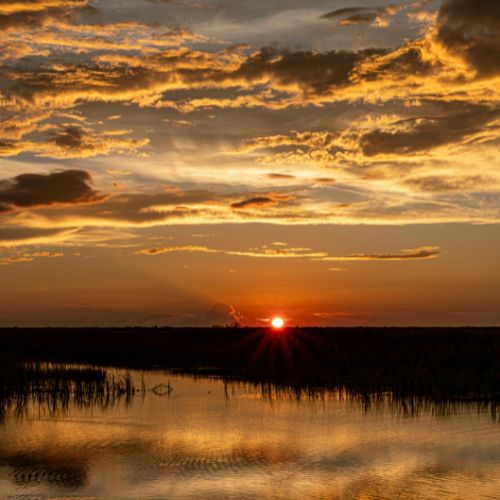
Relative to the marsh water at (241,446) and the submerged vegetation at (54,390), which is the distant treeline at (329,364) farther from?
the submerged vegetation at (54,390)

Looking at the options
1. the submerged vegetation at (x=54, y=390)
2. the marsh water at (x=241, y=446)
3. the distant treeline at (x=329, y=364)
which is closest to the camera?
the marsh water at (x=241, y=446)

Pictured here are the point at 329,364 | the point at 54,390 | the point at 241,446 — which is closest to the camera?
the point at 241,446

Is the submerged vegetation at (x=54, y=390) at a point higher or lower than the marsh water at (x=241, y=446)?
higher

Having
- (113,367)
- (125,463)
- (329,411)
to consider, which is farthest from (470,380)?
(113,367)

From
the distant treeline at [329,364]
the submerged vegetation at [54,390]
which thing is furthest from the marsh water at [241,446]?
the distant treeline at [329,364]

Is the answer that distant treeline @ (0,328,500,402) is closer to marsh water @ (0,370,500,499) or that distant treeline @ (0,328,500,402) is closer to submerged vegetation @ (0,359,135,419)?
marsh water @ (0,370,500,499)

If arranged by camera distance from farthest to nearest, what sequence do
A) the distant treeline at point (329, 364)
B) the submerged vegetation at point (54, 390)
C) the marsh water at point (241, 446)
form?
the distant treeline at point (329, 364) → the submerged vegetation at point (54, 390) → the marsh water at point (241, 446)

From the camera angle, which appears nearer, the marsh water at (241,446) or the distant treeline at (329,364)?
the marsh water at (241,446)

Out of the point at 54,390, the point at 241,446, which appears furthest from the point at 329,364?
the point at 241,446

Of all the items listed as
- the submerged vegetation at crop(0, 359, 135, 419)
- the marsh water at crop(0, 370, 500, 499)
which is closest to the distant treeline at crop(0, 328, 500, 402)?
the marsh water at crop(0, 370, 500, 499)

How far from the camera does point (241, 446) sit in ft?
57.3

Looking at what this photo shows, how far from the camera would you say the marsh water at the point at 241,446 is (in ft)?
44.6

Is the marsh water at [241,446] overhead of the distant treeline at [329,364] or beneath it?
beneath

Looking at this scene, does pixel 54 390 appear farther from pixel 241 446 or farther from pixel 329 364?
pixel 329 364
